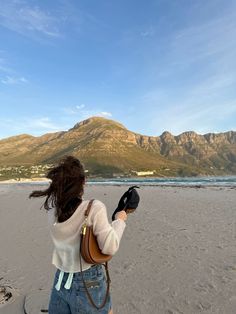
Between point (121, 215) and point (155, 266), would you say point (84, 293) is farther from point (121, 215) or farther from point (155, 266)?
point (155, 266)

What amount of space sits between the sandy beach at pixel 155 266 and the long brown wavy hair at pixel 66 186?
3742 mm

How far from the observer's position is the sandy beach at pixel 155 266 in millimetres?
6348

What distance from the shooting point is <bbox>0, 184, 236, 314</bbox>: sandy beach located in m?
6.35

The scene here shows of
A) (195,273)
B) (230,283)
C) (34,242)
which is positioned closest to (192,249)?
(195,273)

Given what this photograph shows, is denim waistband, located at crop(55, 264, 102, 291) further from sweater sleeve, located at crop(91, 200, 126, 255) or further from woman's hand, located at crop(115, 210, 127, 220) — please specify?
woman's hand, located at crop(115, 210, 127, 220)

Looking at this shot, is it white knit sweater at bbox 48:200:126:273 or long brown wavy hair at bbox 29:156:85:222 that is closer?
white knit sweater at bbox 48:200:126:273

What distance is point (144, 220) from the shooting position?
14.5 metres

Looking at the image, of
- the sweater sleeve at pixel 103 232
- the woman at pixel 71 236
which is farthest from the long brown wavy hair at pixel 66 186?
the sweater sleeve at pixel 103 232

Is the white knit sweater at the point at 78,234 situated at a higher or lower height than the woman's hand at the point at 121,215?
lower

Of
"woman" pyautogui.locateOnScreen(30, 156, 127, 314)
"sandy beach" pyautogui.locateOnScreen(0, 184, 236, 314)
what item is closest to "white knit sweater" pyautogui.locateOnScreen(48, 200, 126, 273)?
"woman" pyautogui.locateOnScreen(30, 156, 127, 314)

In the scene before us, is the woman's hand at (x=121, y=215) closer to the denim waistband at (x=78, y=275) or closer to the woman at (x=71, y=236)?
the woman at (x=71, y=236)

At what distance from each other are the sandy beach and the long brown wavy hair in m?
3.74

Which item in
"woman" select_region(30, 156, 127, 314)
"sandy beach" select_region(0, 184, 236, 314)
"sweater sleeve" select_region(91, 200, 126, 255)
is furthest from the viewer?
"sandy beach" select_region(0, 184, 236, 314)

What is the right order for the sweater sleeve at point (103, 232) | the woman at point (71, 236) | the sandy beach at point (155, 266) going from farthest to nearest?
the sandy beach at point (155, 266) < the woman at point (71, 236) < the sweater sleeve at point (103, 232)
